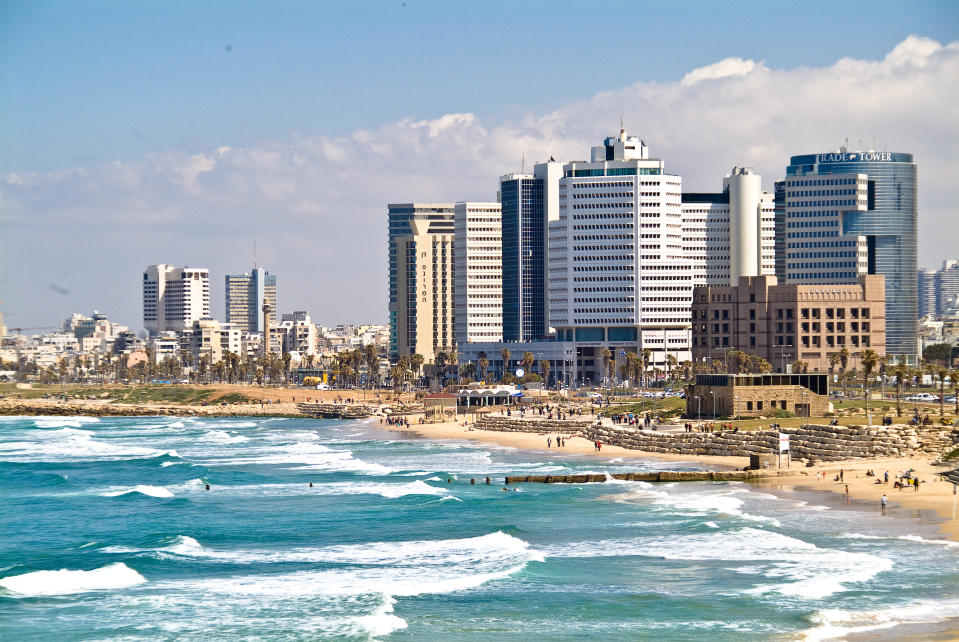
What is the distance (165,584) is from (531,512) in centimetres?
2660

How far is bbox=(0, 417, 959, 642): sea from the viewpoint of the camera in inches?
1982

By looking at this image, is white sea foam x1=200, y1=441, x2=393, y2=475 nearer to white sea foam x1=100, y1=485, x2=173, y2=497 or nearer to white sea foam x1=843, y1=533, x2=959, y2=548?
white sea foam x1=100, y1=485, x2=173, y2=497

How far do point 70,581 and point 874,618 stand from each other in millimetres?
38265

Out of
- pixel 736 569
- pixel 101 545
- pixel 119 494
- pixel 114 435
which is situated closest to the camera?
pixel 736 569

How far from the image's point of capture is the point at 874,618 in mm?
48562

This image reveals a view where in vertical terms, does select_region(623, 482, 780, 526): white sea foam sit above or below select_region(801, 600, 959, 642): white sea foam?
above

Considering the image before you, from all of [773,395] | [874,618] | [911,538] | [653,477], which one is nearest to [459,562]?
[874,618]

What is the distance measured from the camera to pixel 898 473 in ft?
273

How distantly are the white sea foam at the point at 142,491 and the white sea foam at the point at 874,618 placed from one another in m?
59.6

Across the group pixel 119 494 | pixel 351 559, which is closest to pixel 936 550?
pixel 351 559

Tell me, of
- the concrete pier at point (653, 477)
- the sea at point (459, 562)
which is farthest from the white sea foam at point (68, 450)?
the concrete pier at point (653, 477)

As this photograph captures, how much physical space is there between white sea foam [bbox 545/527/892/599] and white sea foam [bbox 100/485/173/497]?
41881 mm

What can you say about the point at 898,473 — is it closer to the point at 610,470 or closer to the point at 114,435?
the point at 610,470

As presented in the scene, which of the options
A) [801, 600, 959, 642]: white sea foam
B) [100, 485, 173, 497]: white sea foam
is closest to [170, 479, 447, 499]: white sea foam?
[100, 485, 173, 497]: white sea foam
